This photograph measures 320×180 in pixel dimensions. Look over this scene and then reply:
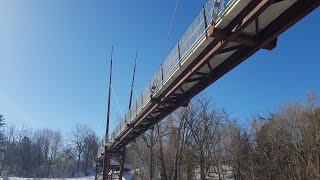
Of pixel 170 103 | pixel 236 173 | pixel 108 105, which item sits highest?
pixel 108 105

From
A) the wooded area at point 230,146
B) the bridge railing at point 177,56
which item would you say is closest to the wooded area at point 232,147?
the wooded area at point 230,146

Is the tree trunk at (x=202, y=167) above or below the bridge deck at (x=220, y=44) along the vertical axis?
below

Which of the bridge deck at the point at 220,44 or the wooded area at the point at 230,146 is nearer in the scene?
the bridge deck at the point at 220,44

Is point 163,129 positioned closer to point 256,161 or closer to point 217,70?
point 256,161

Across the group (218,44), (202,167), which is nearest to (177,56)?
(218,44)

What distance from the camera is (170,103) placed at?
1705cm

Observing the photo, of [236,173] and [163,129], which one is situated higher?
[163,129]

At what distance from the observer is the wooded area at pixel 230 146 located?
40719 millimetres

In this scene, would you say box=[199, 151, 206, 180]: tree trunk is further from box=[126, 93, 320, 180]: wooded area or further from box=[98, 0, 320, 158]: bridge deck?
box=[98, 0, 320, 158]: bridge deck

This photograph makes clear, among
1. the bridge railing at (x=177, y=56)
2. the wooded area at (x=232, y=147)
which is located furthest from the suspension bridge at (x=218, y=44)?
the wooded area at (x=232, y=147)

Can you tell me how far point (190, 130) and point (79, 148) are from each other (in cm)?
5843

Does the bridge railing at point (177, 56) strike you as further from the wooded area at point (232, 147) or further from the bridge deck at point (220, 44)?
the wooded area at point (232, 147)

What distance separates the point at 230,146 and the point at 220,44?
132 ft

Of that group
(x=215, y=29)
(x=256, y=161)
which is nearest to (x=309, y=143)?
(x=256, y=161)
